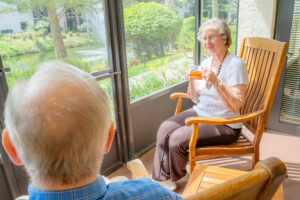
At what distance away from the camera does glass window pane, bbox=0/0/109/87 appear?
1539mm

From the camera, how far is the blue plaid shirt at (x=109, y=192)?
0.56 m

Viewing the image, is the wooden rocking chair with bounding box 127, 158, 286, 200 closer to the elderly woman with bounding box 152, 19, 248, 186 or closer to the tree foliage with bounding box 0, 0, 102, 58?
the elderly woman with bounding box 152, 19, 248, 186

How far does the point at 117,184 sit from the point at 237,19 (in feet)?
9.53

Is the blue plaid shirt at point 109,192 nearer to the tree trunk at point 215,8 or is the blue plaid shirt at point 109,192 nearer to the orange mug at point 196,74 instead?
the orange mug at point 196,74

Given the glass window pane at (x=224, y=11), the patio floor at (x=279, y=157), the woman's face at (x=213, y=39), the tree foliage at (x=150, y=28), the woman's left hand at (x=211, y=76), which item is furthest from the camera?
the glass window pane at (x=224, y=11)

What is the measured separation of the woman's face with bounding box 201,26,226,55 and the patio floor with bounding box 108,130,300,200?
3.74 ft

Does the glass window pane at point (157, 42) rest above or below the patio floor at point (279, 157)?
above

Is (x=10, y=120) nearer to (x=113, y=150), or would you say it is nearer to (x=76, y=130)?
(x=76, y=130)

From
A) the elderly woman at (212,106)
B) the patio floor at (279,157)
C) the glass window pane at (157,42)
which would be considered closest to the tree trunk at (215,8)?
the glass window pane at (157,42)

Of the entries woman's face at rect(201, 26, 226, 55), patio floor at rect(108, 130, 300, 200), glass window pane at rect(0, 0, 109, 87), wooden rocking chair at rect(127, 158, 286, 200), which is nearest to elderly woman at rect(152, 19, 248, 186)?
woman's face at rect(201, 26, 226, 55)

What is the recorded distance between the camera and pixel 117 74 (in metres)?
2.17

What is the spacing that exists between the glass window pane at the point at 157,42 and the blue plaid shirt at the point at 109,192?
1808 millimetres

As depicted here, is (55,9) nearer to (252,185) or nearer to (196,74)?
(196,74)

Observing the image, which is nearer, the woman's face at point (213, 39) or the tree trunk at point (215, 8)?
the woman's face at point (213, 39)
